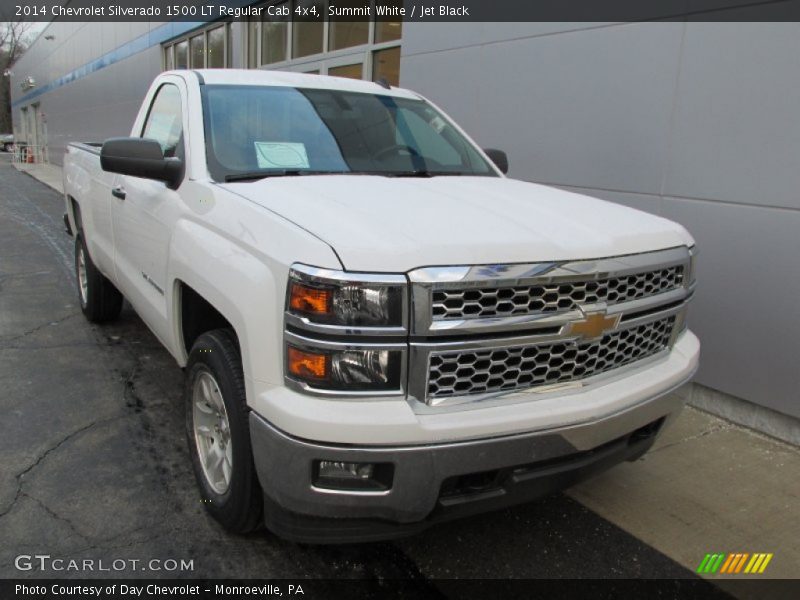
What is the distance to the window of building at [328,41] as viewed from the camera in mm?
8639

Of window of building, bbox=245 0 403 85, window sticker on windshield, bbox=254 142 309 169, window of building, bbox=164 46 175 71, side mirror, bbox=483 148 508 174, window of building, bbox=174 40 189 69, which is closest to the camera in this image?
window sticker on windshield, bbox=254 142 309 169

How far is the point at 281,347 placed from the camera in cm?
215

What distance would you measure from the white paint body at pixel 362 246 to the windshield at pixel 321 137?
151 mm

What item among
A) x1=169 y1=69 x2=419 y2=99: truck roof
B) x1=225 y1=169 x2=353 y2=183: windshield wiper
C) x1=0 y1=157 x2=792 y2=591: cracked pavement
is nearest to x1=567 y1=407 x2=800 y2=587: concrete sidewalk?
x1=0 y1=157 x2=792 y2=591: cracked pavement

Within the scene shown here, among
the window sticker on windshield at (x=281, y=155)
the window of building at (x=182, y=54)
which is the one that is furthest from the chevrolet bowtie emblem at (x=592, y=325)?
the window of building at (x=182, y=54)

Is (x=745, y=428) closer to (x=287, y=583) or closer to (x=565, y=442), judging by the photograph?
(x=565, y=442)

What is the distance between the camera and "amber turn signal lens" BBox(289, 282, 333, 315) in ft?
6.79

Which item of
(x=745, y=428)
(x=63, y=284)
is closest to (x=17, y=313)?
(x=63, y=284)

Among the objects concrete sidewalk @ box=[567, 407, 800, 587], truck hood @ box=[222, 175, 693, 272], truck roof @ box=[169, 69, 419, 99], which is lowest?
concrete sidewalk @ box=[567, 407, 800, 587]

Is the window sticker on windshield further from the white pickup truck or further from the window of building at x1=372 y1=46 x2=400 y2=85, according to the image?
the window of building at x1=372 y1=46 x2=400 y2=85

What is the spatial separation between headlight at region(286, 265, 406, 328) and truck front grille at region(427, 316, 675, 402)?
0.20 metres

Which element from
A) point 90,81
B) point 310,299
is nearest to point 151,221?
point 310,299

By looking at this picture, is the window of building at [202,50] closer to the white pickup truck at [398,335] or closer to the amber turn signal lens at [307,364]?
the white pickup truck at [398,335]

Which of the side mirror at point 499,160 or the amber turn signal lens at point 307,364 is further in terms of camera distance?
the side mirror at point 499,160
